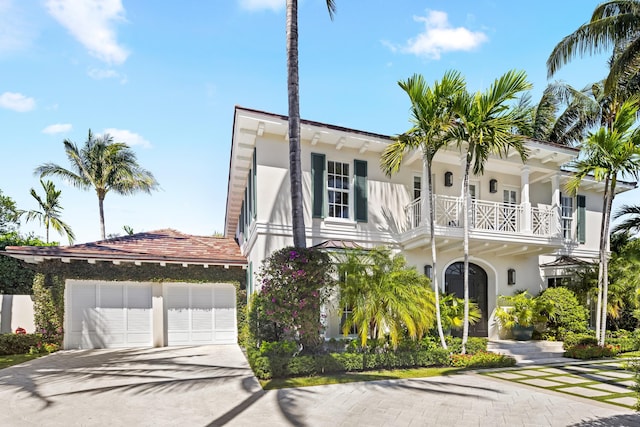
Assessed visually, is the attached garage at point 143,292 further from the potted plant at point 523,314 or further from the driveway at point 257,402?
the potted plant at point 523,314

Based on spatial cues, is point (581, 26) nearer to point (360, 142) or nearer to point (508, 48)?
point (508, 48)

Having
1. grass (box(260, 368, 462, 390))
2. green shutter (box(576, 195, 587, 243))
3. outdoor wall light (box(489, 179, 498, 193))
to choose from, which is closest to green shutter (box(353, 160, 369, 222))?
grass (box(260, 368, 462, 390))

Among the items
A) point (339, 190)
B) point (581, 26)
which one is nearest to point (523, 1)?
point (581, 26)

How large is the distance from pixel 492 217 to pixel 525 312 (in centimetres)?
333

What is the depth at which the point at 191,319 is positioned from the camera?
1538 centimetres

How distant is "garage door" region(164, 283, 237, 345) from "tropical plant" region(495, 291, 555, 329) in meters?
9.67

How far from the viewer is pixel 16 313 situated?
50.9ft

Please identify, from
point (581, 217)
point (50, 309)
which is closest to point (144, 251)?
point (50, 309)

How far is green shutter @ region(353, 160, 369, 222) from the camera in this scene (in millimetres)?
13711

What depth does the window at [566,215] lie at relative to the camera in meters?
17.2

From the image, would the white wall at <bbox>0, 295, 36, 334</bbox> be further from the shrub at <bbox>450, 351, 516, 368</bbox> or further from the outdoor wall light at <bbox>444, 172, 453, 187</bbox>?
the outdoor wall light at <bbox>444, 172, 453, 187</bbox>

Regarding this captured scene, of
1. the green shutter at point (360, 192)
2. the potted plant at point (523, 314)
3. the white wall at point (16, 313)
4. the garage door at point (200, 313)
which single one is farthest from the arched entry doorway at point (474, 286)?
the white wall at point (16, 313)

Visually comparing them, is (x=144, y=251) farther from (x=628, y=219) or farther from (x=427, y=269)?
(x=628, y=219)

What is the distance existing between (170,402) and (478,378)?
21.2ft
